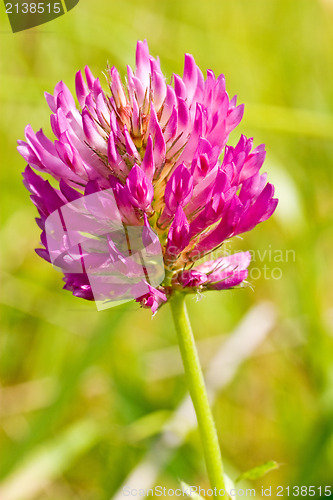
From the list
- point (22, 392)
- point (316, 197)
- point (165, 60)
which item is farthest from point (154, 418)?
point (165, 60)

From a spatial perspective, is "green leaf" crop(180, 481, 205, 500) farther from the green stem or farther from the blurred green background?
the blurred green background

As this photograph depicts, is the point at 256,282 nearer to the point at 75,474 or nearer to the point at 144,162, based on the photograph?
the point at 75,474

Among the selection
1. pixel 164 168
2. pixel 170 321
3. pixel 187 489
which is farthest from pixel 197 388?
pixel 170 321

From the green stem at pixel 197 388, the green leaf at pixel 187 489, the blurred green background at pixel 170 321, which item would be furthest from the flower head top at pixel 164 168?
the blurred green background at pixel 170 321

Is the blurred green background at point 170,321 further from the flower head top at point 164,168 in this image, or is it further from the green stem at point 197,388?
the flower head top at point 164,168

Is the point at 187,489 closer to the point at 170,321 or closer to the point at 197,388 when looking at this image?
the point at 197,388

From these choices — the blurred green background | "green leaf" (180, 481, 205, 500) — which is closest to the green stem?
"green leaf" (180, 481, 205, 500)
